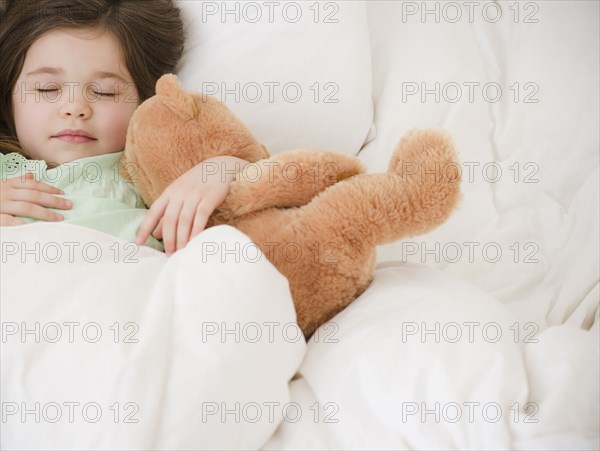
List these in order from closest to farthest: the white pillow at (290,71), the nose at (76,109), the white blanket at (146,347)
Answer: the white blanket at (146,347)
the nose at (76,109)
the white pillow at (290,71)

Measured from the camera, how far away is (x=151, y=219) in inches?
37.3

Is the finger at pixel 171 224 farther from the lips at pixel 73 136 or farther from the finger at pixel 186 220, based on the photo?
the lips at pixel 73 136

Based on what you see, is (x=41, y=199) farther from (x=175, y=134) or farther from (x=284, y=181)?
(x=284, y=181)

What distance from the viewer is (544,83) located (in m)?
1.38

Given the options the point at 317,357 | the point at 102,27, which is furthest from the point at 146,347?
the point at 102,27

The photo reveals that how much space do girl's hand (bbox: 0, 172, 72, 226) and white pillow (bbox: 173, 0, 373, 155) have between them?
419 millimetres

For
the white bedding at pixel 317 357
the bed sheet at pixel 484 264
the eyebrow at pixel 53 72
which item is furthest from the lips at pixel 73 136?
the bed sheet at pixel 484 264

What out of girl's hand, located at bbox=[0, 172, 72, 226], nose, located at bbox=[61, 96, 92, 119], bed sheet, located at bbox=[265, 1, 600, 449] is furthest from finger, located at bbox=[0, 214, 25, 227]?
bed sheet, located at bbox=[265, 1, 600, 449]

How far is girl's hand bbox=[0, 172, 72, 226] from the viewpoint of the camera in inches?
38.5

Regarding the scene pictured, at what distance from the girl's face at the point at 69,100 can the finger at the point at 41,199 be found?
0.52 ft

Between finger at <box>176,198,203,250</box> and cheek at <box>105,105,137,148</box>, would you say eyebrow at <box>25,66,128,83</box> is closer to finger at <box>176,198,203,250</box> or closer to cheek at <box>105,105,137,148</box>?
cheek at <box>105,105,137,148</box>

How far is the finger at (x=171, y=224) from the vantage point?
36.4 inches

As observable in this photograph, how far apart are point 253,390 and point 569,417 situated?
0.35 m

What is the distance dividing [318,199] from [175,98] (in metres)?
0.26
